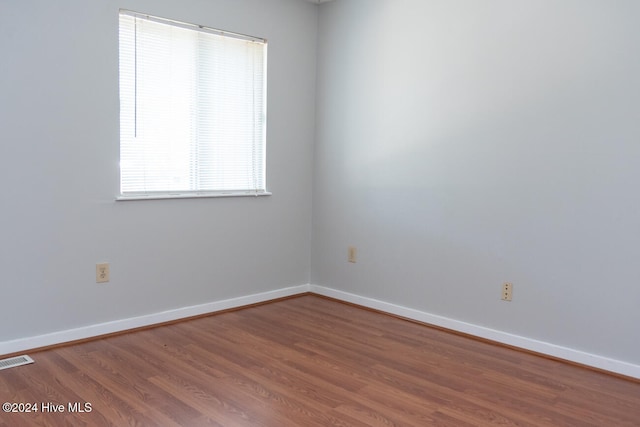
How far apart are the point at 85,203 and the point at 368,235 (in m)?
1.96

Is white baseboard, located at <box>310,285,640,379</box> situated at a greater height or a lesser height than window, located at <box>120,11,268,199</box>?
lesser

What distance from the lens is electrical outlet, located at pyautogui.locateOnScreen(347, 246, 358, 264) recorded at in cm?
415

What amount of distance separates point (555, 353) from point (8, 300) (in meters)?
3.01

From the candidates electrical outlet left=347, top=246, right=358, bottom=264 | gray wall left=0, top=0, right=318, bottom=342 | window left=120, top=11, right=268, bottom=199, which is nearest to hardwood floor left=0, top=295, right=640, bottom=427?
gray wall left=0, top=0, right=318, bottom=342

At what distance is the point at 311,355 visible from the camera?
3.04m

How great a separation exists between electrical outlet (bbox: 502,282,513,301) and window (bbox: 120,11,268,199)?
1.84 meters

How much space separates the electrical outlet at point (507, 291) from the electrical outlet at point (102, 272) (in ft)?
7.83

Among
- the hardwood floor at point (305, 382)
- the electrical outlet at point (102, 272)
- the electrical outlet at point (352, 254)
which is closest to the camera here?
the hardwood floor at point (305, 382)

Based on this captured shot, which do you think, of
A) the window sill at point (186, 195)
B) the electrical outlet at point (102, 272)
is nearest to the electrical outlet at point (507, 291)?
the window sill at point (186, 195)

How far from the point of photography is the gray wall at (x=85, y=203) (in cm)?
286

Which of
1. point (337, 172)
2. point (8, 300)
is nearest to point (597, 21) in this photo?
point (337, 172)

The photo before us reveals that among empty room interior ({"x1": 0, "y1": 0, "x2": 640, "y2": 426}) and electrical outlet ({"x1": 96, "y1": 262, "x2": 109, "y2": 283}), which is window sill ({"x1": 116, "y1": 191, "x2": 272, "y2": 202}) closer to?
empty room interior ({"x1": 0, "y1": 0, "x2": 640, "y2": 426})

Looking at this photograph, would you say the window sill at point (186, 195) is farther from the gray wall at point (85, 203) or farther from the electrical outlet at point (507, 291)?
the electrical outlet at point (507, 291)

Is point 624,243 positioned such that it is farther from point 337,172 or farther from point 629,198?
point 337,172
